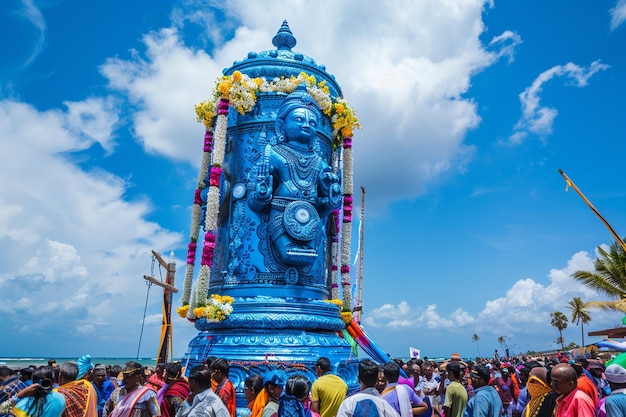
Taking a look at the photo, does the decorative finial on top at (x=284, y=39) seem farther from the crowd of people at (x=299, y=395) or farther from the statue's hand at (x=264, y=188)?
the crowd of people at (x=299, y=395)

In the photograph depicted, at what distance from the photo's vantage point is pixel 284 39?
1516cm

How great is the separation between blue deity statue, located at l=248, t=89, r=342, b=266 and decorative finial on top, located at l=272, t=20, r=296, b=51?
238 cm

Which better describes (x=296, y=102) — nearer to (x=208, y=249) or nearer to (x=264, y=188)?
(x=264, y=188)

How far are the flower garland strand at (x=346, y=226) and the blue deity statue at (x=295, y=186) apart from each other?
114 cm

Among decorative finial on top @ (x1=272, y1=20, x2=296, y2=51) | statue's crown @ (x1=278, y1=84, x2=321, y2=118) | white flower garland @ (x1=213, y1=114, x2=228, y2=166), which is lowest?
white flower garland @ (x1=213, y1=114, x2=228, y2=166)

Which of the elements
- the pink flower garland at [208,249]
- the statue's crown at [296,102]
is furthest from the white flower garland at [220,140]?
the pink flower garland at [208,249]

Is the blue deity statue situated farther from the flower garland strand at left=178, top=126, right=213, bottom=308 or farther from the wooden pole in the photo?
the wooden pole

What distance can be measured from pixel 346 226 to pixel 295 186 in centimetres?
247

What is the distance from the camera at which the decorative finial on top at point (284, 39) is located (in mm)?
15156

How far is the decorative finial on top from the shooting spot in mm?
15156

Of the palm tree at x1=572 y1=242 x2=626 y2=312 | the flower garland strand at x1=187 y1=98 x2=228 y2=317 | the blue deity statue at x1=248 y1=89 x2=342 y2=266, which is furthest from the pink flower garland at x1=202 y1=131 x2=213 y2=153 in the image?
the palm tree at x1=572 y1=242 x2=626 y2=312

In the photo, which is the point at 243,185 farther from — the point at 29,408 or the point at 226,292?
the point at 29,408

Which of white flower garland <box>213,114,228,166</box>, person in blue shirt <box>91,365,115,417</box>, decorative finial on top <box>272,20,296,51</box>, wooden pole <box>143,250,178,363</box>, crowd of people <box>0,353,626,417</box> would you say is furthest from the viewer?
wooden pole <box>143,250,178,363</box>

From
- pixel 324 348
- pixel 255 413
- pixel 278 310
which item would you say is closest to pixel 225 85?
pixel 278 310
